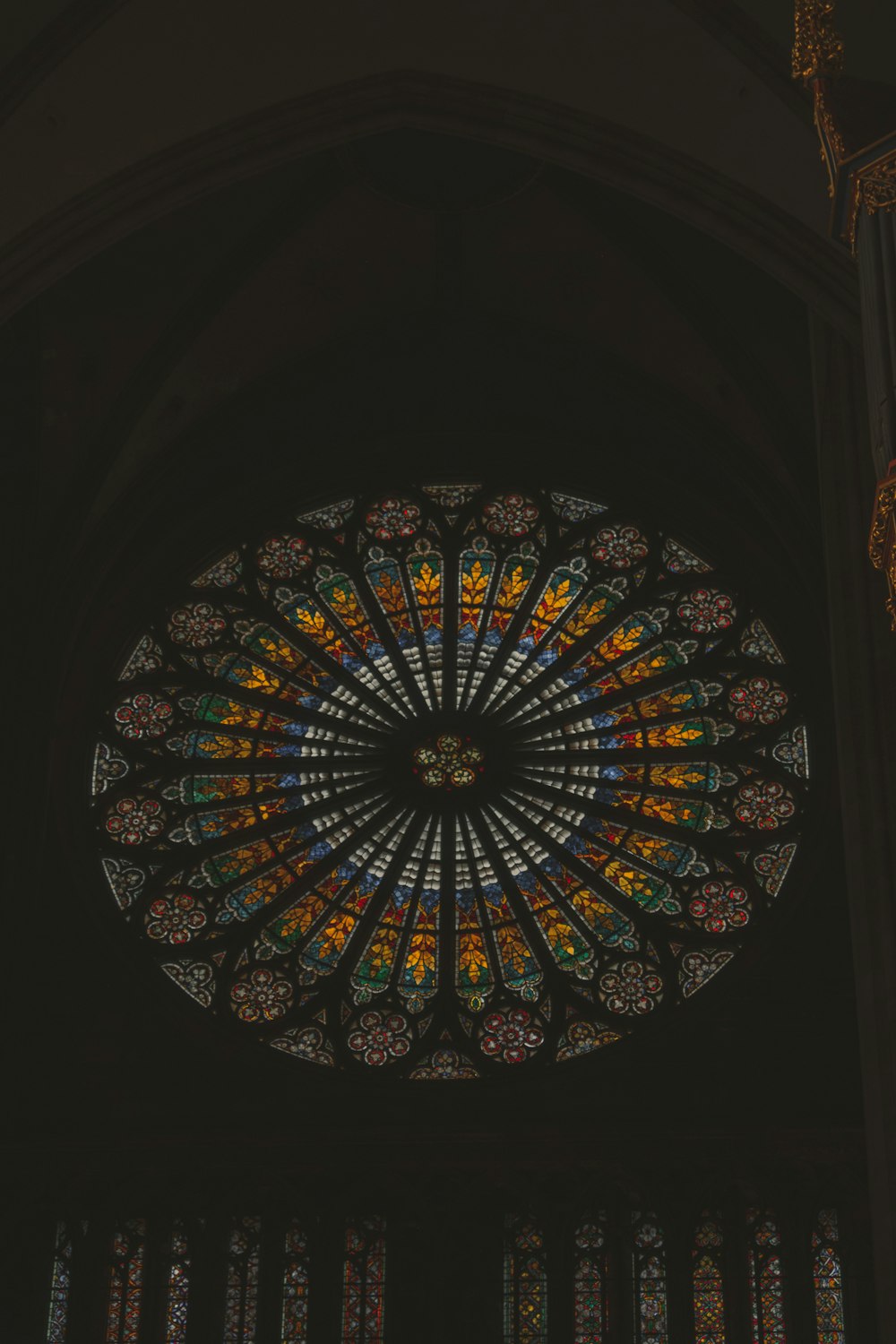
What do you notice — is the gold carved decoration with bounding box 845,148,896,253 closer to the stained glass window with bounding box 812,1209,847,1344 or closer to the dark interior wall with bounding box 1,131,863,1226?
the dark interior wall with bounding box 1,131,863,1226

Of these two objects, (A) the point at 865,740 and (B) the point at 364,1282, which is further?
(B) the point at 364,1282

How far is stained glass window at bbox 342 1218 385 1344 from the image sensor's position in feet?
47.3

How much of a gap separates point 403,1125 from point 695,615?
486 cm

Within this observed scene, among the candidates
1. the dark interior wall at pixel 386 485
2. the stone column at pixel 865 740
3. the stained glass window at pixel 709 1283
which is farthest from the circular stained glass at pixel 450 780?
the stone column at pixel 865 740

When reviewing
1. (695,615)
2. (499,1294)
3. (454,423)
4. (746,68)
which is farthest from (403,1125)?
(746,68)

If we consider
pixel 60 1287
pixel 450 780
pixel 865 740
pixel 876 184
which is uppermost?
pixel 450 780

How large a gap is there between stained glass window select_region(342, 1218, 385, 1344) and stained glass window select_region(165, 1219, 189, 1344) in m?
1.08

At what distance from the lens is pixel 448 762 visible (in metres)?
17.0

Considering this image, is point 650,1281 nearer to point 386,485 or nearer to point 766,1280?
point 766,1280

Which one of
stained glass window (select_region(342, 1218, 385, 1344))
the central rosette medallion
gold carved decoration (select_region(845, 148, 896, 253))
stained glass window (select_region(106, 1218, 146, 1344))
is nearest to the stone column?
gold carved decoration (select_region(845, 148, 896, 253))

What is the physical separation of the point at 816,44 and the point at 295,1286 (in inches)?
367

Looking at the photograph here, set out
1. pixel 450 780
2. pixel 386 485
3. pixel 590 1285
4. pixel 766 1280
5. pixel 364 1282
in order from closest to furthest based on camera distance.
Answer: pixel 766 1280 → pixel 590 1285 → pixel 364 1282 → pixel 450 780 → pixel 386 485

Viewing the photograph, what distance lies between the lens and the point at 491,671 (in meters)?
17.3

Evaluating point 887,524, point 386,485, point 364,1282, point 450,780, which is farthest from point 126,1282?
point 887,524
